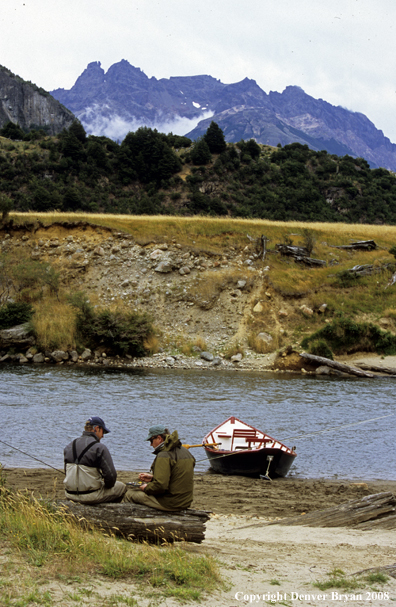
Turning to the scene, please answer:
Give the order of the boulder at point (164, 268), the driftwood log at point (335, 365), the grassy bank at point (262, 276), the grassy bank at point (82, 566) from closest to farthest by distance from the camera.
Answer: the grassy bank at point (82, 566)
the driftwood log at point (335, 365)
the grassy bank at point (262, 276)
the boulder at point (164, 268)

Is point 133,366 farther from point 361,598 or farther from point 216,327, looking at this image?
point 361,598

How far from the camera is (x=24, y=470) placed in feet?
35.7

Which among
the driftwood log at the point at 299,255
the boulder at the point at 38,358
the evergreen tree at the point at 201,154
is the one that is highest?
the evergreen tree at the point at 201,154

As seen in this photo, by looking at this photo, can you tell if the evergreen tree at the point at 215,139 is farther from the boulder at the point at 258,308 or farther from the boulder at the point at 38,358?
the boulder at the point at 38,358

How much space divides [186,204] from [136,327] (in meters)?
32.8

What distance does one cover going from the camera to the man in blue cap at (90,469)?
616 cm

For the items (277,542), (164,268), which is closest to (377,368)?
(164,268)

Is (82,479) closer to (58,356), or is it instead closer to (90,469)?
(90,469)

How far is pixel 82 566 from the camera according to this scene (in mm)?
4887

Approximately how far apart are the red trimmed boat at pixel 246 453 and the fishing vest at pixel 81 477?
591 cm

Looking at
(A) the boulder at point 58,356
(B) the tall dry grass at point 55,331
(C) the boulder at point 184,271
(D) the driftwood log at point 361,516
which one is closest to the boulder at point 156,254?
(C) the boulder at point 184,271

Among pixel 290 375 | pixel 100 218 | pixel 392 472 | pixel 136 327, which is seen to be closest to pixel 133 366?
pixel 136 327

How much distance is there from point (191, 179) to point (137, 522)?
2286 inches

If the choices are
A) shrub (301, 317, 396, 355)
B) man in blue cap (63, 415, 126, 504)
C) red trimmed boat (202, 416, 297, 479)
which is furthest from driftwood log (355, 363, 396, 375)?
man in blue cap (63, 415, 126, 504)
